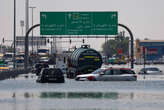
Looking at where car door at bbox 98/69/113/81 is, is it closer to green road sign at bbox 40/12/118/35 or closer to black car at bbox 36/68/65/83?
black car at bbox 36/68/65/83

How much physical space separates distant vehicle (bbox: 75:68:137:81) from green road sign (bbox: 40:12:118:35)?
67.7 feet

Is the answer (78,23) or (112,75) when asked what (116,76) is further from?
(78,23)

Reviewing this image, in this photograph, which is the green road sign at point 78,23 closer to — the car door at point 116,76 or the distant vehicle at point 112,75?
the distant vehicle at point 112,75

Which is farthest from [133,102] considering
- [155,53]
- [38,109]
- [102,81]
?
[155,53]

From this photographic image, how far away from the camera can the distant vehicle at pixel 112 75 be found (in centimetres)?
4816

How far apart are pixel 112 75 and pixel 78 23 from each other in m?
21.9

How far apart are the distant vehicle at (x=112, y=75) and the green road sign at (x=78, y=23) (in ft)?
67.7

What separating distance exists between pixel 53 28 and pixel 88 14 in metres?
4.28

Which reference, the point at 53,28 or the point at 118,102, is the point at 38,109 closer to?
the point at 118,102

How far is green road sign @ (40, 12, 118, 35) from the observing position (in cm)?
6969

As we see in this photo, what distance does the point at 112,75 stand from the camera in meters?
48.7

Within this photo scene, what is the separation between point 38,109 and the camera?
860 inches

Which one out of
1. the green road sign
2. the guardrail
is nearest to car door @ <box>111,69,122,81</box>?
the guardrail

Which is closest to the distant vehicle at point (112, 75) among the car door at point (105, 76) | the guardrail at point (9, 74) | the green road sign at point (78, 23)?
the car door at point (105, 76)
